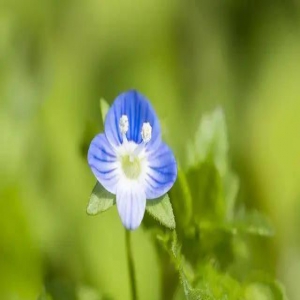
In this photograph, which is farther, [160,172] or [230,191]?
[230,191]

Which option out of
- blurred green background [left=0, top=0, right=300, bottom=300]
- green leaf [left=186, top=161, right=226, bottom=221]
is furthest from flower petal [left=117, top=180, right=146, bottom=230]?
blurred green background [left=0, top=0, right=300, bottom=300]

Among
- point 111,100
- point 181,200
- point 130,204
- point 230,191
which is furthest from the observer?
point 111,100

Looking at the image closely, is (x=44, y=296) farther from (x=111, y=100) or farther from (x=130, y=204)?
(x=111, y=100)

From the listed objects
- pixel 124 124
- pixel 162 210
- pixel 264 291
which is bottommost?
pixel 264 291

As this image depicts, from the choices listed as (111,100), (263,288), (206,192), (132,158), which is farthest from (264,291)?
(111,100)

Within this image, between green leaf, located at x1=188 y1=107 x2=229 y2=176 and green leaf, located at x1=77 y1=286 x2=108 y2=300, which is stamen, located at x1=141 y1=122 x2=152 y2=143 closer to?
green leaf, located at x1=188 y1=107 x2=229 y2=176

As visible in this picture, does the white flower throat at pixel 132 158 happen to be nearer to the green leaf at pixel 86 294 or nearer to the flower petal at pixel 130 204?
the flower petal at pixel 130 204

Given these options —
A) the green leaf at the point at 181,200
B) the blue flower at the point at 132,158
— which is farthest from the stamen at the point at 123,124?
the green leaf at the point at 181,200

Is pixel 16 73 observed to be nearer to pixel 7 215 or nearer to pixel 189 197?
pixel 7 215

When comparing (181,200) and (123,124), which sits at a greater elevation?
(123,124)
